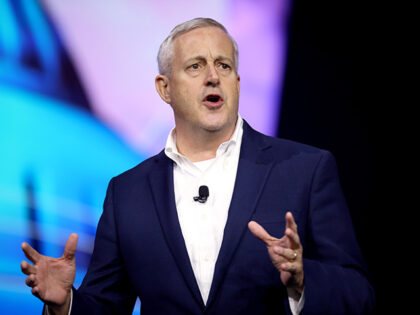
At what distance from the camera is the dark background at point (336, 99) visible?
319 centimetres

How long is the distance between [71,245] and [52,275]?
134 millimetres

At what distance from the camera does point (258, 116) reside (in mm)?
3369

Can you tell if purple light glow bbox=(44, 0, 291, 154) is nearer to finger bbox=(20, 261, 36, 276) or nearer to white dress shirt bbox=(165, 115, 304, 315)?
white dress shirt bbox=(165, 115, 304, 315)

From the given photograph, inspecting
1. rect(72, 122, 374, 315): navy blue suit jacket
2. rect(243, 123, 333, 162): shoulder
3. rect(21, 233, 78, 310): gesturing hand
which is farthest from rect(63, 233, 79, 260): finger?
rect(243, 123, 333, 162): shoulder

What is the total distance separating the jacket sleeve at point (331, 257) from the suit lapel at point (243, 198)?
218 mm

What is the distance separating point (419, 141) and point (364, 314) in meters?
1.47

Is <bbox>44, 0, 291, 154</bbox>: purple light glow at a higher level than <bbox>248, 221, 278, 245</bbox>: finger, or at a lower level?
higher

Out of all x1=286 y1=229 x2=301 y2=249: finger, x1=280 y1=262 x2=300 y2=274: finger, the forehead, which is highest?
the forehead

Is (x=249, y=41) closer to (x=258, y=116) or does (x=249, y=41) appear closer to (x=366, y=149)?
(x=258, y=116)

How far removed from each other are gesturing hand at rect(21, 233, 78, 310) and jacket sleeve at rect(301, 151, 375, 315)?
32.7 inches

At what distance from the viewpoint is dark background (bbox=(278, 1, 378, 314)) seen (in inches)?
125

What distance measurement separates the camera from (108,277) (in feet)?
7.57

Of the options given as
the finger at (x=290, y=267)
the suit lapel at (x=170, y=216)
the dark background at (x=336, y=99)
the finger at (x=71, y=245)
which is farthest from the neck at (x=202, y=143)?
the dark background at (x=336, y=99)

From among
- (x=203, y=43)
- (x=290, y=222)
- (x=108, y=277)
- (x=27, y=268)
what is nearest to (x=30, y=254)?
(x=27, y=268)
